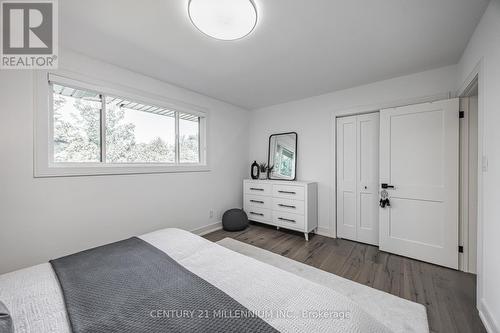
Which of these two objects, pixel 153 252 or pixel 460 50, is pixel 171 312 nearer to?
pixel 153 252

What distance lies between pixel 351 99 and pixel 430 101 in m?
0.94

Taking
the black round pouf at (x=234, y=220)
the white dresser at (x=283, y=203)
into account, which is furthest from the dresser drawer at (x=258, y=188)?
the black round pouf at (x=234, y=220)

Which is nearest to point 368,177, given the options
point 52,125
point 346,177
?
point 346,177

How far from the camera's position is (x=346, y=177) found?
3.14 meters

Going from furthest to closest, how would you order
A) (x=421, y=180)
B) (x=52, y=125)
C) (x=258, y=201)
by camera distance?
(x=258, y=201) → (x=421, y=180) → (x=52, y=125)

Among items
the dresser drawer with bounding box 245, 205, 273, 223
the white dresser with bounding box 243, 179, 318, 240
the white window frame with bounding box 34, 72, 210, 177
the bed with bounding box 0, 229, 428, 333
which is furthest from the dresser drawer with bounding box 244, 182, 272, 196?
the bed with bounding box 0, 229, 428, 333

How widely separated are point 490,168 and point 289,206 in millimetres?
2276

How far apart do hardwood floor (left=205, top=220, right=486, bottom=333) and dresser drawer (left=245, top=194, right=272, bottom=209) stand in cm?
53

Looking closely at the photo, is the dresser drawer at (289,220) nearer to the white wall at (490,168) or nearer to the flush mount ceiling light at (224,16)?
the white wall at (490,168)

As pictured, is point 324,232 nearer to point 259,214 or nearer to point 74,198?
point 259,214

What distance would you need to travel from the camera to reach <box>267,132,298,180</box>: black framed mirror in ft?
12.0

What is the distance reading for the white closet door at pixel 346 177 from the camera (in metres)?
3.07

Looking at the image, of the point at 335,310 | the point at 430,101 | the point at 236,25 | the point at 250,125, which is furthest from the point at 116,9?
the point at 430,101

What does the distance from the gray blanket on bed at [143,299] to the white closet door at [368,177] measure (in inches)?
111
